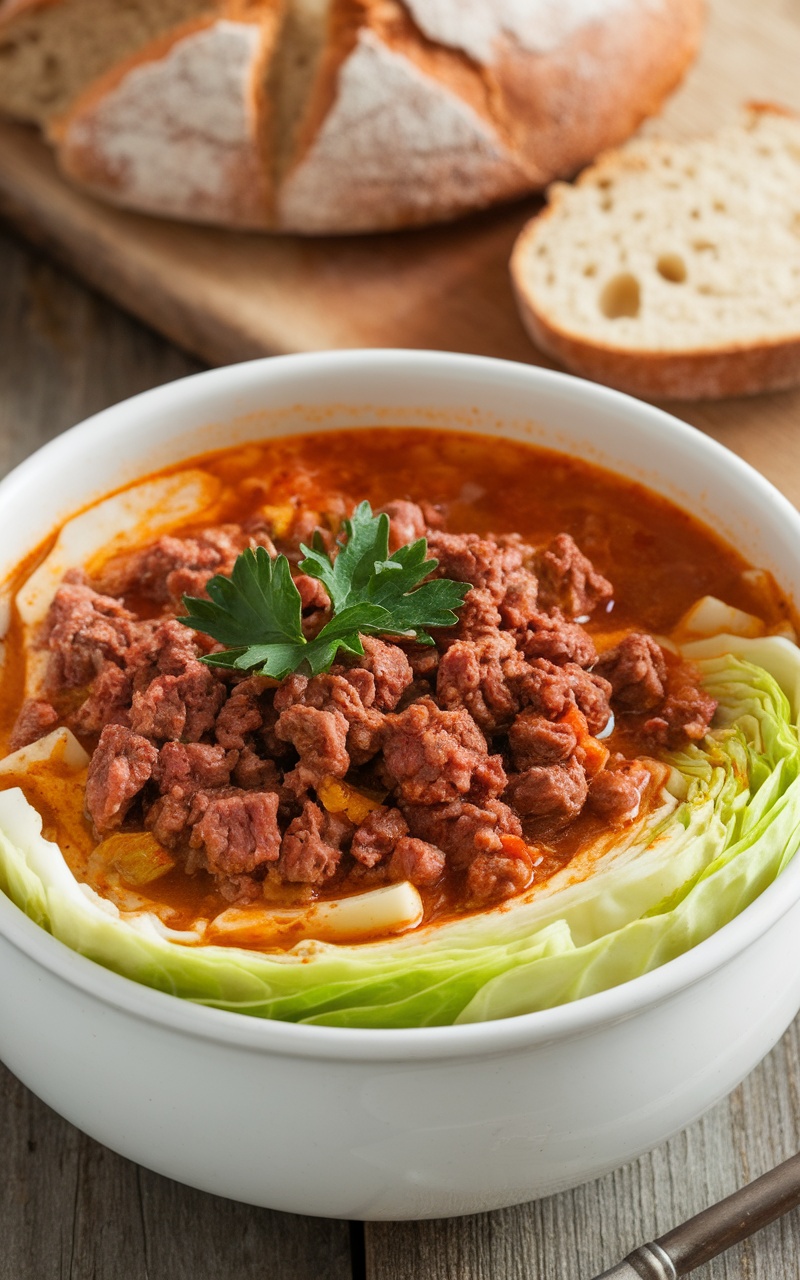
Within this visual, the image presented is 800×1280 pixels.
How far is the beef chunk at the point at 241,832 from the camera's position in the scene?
3525mm

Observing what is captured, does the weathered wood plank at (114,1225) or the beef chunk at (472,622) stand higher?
the beef chunk at (472,622)

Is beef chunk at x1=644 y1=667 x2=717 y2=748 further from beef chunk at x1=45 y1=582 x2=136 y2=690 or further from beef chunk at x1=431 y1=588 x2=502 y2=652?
beef chunk at x1=45 y1=582 x2=136 y2=690

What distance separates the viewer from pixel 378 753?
3.71 meters

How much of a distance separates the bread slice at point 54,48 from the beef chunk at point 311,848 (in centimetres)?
491

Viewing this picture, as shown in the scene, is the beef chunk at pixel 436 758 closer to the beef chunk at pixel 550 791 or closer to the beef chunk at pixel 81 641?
the beef chunk at pixel 550 791

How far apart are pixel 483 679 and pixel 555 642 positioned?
0.96ft

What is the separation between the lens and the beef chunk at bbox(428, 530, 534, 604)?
407cm

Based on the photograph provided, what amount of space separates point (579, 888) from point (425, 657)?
2.53 feet

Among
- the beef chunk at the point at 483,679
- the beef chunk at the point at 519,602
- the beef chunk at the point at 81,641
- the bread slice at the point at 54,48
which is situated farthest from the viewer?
the bread slice at the point at 54,48

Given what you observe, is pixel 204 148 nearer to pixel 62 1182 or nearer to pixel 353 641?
pixel 353 641

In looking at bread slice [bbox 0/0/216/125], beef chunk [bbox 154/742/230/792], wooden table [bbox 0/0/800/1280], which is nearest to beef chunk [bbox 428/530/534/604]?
beef chunk [bbox 154/742/230/792]

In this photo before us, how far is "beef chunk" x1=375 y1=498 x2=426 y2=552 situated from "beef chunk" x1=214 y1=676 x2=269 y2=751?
0.79 m

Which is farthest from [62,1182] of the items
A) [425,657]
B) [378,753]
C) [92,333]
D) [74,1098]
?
[92,333]

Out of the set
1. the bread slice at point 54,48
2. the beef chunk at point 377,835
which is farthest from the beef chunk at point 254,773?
the bread slice at point 54,48
